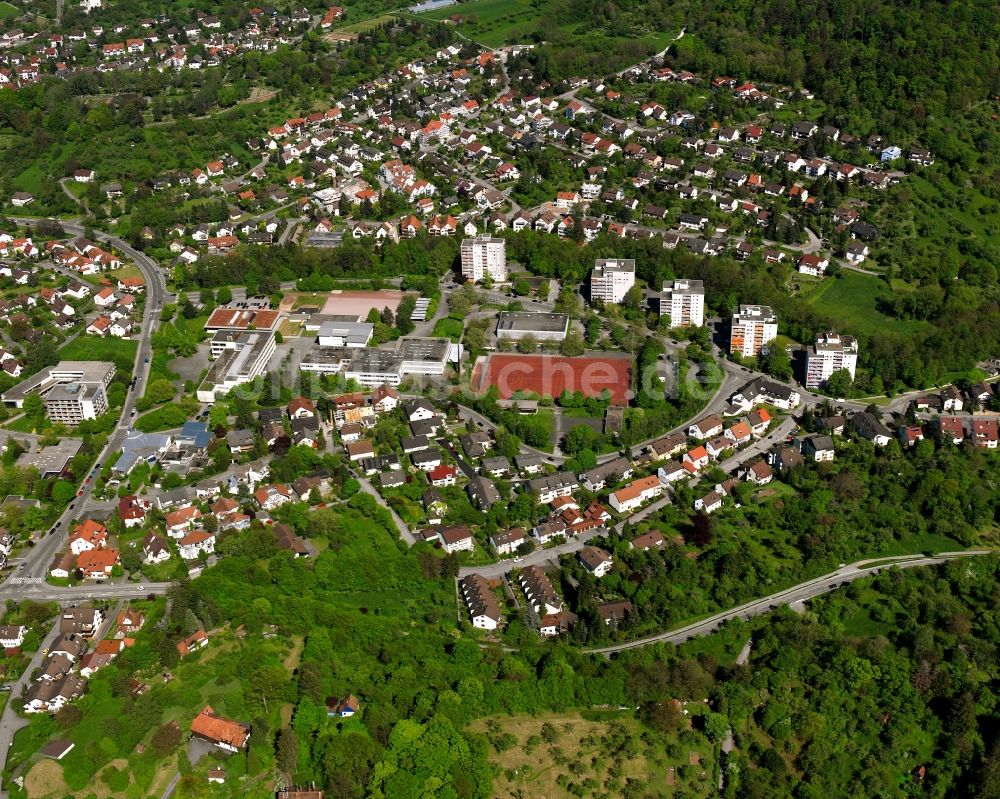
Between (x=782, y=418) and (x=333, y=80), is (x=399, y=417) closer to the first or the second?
(x=782, y=418)

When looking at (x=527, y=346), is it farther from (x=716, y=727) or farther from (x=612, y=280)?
(x=716, y=727)

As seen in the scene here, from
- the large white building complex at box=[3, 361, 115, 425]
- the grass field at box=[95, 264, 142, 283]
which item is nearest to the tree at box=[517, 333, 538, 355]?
the large white building complex at box=[3, 361, 115, 425]

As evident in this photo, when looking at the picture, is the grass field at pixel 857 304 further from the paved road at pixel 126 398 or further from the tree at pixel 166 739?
the tree at pixel 166 739

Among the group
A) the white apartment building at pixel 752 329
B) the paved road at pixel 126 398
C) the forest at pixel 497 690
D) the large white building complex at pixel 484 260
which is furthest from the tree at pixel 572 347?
the paved road at pixel 126 398

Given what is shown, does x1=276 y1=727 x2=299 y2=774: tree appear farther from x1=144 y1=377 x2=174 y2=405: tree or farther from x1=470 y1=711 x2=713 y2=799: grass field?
x1=144 y1=377 x2=174 y2=405: tree

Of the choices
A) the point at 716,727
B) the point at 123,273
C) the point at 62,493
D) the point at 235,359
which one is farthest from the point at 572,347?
the point at 123,273
